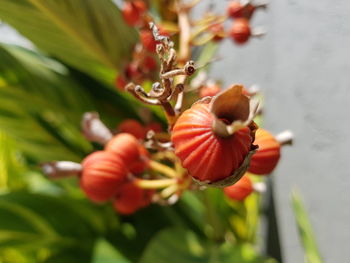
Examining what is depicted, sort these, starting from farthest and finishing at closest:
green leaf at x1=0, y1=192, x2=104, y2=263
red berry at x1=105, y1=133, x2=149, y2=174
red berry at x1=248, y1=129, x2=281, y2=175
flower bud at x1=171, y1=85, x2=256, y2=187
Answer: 1. green leaf at x1=0, y1=192, x2=104, y2=263
2. red berry at x1=105, y1=133, x2=149, y2=174
3. red berry at x1=248, y1=129, x2=281, y2=175
4. flower bud at x1=171, y1=85, x2=256, y2=187

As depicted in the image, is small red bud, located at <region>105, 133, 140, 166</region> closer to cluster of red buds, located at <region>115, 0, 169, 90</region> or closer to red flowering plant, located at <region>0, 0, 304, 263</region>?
red flowering plant, located at <region>0, 0, 304, 263</region>

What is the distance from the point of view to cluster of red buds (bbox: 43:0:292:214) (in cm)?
26

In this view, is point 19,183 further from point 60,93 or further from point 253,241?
point 253,241

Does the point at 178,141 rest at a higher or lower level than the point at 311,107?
higher

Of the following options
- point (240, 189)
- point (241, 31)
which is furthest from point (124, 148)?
point (241, 31)

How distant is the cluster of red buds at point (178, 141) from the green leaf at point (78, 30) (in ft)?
0.23

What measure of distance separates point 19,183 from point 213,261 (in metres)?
0.49

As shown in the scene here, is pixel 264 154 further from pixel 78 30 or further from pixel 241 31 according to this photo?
pixel 78 30

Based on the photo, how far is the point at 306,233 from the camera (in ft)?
1.97

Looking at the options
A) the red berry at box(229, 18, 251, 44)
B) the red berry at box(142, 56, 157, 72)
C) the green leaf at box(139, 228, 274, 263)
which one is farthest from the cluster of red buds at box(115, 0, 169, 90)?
the green leaf at box(139, 228, 274, 263)

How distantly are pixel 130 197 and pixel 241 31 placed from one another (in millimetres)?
256

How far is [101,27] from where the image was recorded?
2.27ft

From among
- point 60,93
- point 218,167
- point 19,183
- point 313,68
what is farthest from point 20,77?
point 218,167

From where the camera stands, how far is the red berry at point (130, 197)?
0.48 metres
